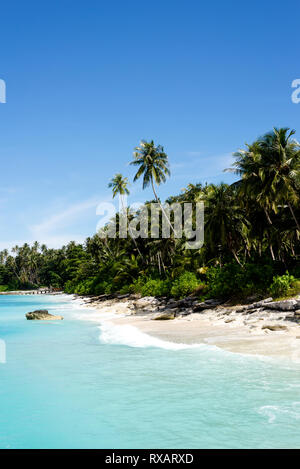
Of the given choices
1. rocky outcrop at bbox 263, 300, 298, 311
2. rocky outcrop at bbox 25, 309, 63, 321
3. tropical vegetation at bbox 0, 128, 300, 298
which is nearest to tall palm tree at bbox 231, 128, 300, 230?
tropical vegetation at bbox 0, 128, 300, 298

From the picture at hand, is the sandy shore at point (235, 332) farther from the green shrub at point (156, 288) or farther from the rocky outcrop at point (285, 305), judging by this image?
the green shrub at point (156, 288)

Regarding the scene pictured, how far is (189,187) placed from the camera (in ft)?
172

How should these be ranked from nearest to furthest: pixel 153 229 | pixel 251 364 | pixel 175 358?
1. pixel 251 364
2. pixel 175 358
3. pixel 153 229

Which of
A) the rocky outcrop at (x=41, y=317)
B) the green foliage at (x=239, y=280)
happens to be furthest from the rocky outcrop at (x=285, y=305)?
the rocky outcrop at (x=41, y=317)

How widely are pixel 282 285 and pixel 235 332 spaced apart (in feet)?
18.9

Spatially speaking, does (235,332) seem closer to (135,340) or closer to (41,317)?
A: (135,340)

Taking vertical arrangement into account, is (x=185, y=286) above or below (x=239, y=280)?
below

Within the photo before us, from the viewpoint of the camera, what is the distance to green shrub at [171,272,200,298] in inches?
1227

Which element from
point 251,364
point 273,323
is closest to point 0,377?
point 251,364

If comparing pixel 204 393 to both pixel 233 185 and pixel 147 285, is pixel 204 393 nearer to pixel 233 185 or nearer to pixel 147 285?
pixel 233 185

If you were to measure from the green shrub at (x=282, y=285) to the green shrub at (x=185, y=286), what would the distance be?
10.2m

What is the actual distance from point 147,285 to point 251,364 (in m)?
30.3

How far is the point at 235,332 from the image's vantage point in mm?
16547
